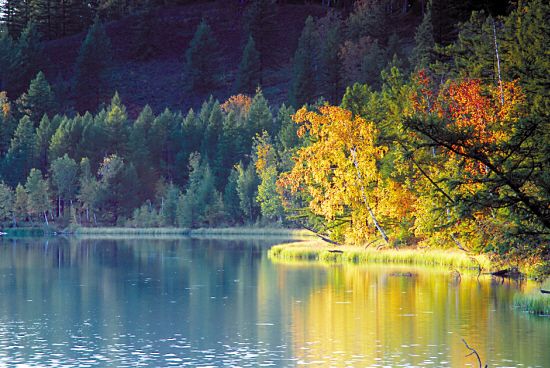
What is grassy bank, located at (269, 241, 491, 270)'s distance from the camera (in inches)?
2320

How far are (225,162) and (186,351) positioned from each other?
101976 mm

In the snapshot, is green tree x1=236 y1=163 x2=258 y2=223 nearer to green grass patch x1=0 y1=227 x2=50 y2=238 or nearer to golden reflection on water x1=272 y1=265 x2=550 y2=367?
green grass patch x1=0 y1=227 x2=50 y2=238

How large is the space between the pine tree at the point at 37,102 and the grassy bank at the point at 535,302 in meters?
126

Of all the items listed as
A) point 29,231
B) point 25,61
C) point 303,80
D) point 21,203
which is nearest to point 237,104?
point 303,80

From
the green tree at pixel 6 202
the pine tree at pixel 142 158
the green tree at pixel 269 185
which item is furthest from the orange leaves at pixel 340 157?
the pine tree at pixel 142 158

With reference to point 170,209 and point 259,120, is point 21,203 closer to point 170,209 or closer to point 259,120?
point 170,209

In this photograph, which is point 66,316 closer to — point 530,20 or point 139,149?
point 530,20

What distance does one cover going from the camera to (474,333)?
35219mm

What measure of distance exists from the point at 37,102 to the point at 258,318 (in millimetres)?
126270

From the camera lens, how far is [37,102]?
16000 cm

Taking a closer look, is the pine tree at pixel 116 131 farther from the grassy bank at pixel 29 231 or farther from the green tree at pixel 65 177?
the grassy bank at pixel 29 231

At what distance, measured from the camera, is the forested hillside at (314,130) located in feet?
120

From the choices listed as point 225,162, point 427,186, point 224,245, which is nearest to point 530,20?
point 427,186

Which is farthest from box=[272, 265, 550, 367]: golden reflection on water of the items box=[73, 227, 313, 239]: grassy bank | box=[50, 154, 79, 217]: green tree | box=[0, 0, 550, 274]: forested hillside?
box=[50, 154, 79, 217]: green tree
